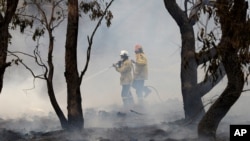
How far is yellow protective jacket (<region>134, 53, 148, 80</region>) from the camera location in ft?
49.7

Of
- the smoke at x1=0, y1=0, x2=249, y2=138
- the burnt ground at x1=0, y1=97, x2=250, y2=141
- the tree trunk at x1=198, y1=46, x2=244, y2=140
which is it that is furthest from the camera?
the smoke at x1=0, y1=0, x2=249, y2=138

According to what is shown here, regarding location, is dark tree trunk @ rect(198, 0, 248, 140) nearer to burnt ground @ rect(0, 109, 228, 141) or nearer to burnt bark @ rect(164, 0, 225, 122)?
burnt ground @ rect(0, 109, 228, 141)

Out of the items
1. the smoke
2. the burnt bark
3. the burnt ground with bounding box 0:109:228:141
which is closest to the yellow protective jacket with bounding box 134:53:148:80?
the smoke

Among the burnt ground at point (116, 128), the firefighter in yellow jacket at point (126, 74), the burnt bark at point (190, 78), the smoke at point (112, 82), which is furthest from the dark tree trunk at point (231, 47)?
the firefighter in yellow jacket at point (126, 74)

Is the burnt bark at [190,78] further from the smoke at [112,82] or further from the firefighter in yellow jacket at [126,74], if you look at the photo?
the firefighter in yellow jacket at [126,74]

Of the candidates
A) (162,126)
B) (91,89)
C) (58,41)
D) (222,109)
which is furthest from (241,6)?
(58,41)

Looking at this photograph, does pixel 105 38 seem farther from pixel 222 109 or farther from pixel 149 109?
pixel 222 109

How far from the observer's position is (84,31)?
81.9ft

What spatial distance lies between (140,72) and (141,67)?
0.65 feet

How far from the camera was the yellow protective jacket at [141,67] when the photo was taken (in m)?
15.1

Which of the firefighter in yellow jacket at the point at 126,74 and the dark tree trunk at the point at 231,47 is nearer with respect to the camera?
the dark tree trunk at the point at 231,47

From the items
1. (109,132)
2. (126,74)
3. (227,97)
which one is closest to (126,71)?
(126,74)

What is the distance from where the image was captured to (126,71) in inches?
592

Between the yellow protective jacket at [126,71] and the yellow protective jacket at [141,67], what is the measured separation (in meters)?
0.25
